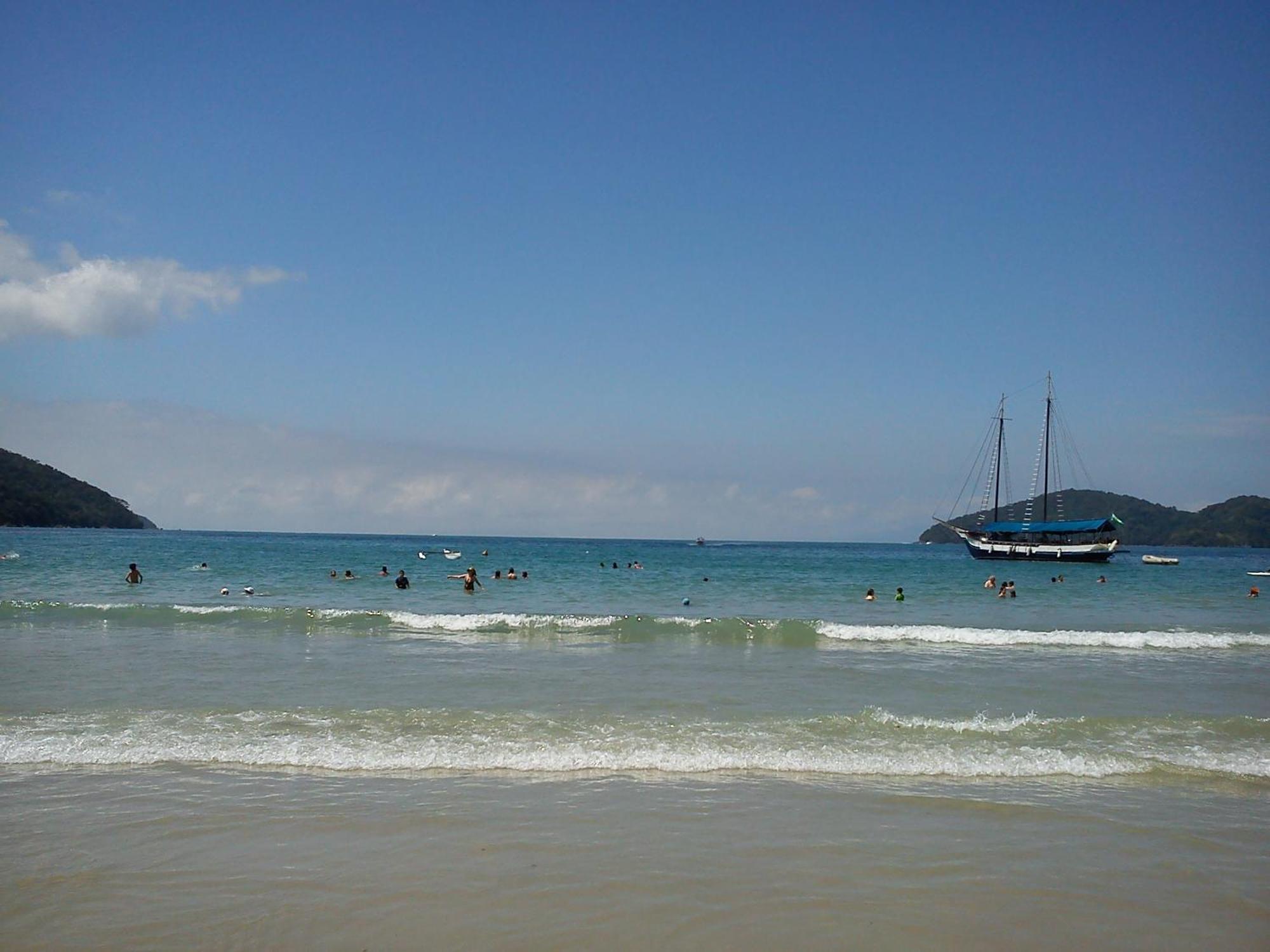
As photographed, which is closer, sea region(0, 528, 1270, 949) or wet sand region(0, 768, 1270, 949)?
wet sand region(0, 768, 1270, 949)

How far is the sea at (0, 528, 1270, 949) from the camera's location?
593 centimetres

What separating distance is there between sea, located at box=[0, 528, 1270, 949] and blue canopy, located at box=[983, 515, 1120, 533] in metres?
63.4

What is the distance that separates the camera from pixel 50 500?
14912 cm

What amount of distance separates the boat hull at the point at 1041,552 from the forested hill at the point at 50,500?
145 metres

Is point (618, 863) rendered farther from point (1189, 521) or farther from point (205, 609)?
point (1189, 521)

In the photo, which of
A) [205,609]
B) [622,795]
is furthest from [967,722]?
[205,609]

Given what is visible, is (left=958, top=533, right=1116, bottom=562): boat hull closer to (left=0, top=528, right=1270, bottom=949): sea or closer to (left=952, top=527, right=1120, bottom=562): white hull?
(left=952, top=527, right=1120, bottom=562): white hull

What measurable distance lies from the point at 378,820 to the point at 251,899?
1.69 metres

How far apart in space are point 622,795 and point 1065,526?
8185cm

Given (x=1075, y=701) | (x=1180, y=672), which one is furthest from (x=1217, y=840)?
(x=1180, y=672)

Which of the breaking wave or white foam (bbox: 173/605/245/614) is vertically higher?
white foam (bbox: 173/605/245/614)

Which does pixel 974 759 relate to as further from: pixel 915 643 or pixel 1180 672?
pixel 915 643

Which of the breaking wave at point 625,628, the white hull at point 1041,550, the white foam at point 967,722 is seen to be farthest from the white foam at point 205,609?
the white hull at point 1041,550

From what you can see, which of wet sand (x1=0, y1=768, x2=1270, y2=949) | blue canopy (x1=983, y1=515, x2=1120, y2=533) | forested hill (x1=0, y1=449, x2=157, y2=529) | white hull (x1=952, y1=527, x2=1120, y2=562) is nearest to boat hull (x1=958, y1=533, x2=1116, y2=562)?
white hull (x1=952, y1=527, x2=1120, y2=562)
